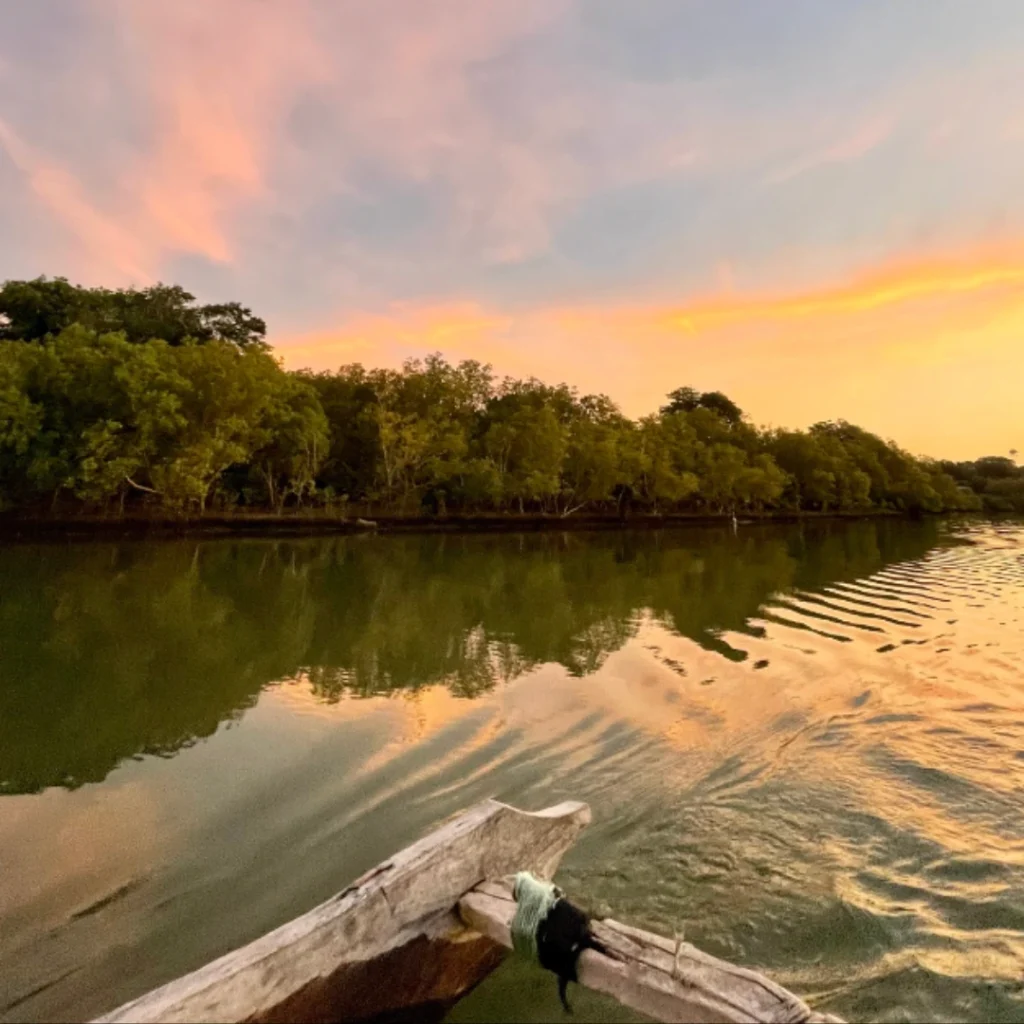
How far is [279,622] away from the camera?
446 inches

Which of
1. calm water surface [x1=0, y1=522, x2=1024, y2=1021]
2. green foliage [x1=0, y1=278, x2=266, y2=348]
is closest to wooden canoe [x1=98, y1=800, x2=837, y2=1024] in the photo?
calm water surface [x1=0, y1=522, x2=1024, y2=1021]

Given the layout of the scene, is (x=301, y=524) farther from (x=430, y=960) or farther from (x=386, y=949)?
(x=386, y=949)

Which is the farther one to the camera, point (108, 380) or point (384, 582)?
point (108, 380)

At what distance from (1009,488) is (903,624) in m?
75.9

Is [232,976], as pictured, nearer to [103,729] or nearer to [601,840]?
[601,840]

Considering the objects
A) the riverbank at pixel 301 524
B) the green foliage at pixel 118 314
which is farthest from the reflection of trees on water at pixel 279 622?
the green foliage at pixel 118 314

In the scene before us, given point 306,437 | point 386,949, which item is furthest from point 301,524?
point 386,949

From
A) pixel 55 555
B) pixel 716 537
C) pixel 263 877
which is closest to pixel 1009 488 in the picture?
pixel 716 537

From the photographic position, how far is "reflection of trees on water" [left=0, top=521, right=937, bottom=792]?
22.0ft

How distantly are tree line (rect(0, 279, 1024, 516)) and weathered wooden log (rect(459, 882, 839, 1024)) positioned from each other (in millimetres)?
25544

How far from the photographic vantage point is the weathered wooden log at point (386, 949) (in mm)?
1937

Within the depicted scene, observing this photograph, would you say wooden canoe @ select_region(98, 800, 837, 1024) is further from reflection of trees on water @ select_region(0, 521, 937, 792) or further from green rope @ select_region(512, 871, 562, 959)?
reflection of trees on water @ select_region(0, 521, 937, 792)

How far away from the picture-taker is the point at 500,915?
8.04ft

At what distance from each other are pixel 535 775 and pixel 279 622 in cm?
694
